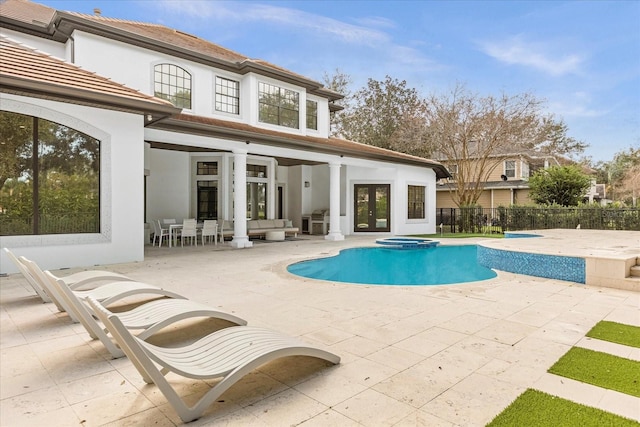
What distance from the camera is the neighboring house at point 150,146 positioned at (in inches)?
340

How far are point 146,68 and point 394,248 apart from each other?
11398 millimetres

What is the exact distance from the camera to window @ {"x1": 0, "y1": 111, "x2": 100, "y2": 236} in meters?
8.38

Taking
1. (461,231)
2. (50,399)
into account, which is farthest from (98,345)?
(461,231)

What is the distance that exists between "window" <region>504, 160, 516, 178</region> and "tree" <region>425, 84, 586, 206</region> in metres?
6.77

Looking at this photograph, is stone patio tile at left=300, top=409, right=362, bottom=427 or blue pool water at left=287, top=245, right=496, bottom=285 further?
blue pool water at left=287, top=245, right=496, bottom=285

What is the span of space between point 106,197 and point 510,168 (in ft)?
99.6

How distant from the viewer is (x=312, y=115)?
19.2 meters

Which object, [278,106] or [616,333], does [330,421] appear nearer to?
[616,333]

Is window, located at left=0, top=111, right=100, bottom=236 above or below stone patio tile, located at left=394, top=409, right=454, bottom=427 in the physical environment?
above

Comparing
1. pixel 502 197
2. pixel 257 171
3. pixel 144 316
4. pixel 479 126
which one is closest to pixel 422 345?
pixel 144 316

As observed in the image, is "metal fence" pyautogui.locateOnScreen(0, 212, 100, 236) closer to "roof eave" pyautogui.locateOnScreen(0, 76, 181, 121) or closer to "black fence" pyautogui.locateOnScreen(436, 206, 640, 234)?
"roof eave" pyautogui.locateOnScreen(0, 76, 181, 121)

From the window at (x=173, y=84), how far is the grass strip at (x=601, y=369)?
14.1 m

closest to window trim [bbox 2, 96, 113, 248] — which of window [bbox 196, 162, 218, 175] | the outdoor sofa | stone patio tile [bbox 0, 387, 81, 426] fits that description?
the outdoor sofa

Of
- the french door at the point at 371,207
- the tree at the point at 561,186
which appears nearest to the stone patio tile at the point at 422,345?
the french door at the point at 371,207
